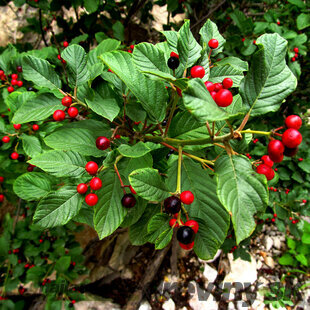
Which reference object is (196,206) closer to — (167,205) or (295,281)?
(167,205)

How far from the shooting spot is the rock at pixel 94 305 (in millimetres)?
2254

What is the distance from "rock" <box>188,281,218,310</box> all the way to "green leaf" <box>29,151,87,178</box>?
2.44 meters

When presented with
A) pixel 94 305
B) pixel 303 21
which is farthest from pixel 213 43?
pixel 94 305

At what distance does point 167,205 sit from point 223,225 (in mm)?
228

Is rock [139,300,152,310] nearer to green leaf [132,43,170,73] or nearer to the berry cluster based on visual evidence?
the berry cluster

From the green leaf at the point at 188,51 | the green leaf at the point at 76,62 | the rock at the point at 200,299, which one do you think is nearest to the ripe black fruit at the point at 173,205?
the green leaf at the point at 188,51

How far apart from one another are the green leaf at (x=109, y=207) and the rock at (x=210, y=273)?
236 cm

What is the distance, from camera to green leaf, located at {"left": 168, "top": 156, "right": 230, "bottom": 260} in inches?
30.8

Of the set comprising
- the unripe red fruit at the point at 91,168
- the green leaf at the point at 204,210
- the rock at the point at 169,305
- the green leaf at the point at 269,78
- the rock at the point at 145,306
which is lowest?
the rock at the point at 169,305

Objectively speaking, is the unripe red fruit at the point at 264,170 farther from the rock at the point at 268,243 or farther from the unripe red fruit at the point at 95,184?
the rock at the point at 268,243

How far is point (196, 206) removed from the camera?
839 millimetres

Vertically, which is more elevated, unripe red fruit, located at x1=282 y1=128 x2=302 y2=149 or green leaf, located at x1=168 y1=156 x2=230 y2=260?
unripe red fruit, located at x1=282 y1=128 x2=302 y2=149

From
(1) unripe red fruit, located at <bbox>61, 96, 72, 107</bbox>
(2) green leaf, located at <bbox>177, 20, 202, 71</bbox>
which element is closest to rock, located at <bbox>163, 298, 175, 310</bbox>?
(1) unripe red fruit, located at <bbox>61, 96, 72, 107</bbox>

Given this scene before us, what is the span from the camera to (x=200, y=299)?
8.46 ft
